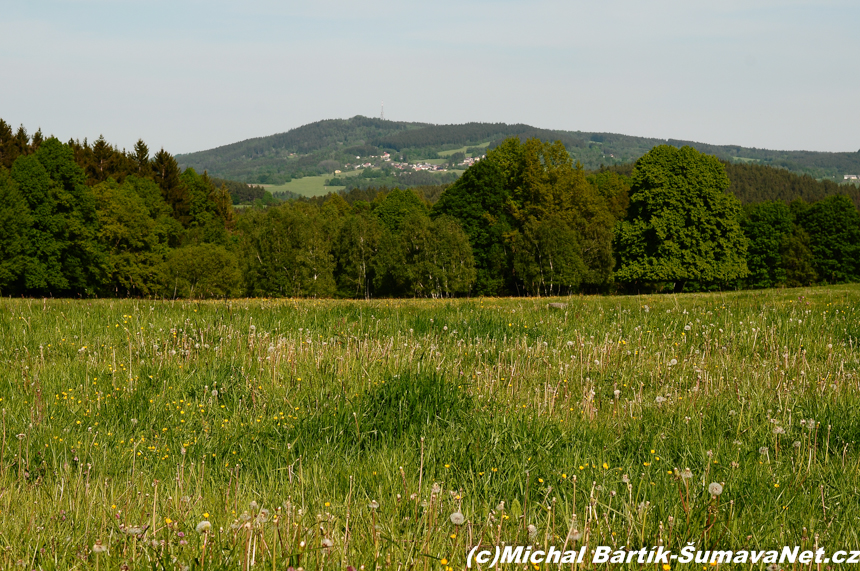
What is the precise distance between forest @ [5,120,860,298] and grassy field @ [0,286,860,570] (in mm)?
34420

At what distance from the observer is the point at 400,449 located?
473 cm

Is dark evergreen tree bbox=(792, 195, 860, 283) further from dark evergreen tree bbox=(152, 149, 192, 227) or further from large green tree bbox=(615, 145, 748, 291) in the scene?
dark evergreen tree bbox=(152, 149, 192, 227)

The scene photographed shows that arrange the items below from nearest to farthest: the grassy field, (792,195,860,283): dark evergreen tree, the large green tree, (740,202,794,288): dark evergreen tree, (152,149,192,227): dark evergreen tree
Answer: the grassy field, the large green tree, (792,195,860,283): dark evergreen tree, (740,202,794,288): dark evergreen tree, (152,149,192,227): dark evergreen tree

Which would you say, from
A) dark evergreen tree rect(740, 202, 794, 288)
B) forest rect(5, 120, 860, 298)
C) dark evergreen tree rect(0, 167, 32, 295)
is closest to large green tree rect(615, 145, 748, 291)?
forest rect(5, 120, 860, 298)

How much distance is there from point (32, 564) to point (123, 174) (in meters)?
73.4

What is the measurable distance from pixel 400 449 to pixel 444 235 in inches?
1921

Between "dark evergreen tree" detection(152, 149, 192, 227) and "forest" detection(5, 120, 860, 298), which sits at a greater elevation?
"dark evergreen tree" detection(152, 149, 192, 227)

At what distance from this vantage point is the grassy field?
3.29m

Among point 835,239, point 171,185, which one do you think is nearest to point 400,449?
point 835,239

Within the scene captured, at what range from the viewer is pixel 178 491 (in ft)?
13.2

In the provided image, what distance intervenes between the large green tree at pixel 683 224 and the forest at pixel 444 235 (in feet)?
0.38

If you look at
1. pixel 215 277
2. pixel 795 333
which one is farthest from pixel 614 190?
pixel 795 333

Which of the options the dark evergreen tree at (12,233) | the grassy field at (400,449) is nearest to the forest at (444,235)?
the dark evergreen tree at (12,233)

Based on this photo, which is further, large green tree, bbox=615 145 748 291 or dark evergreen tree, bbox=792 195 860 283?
dark evergreen tree, bbox=792 195 860 283
